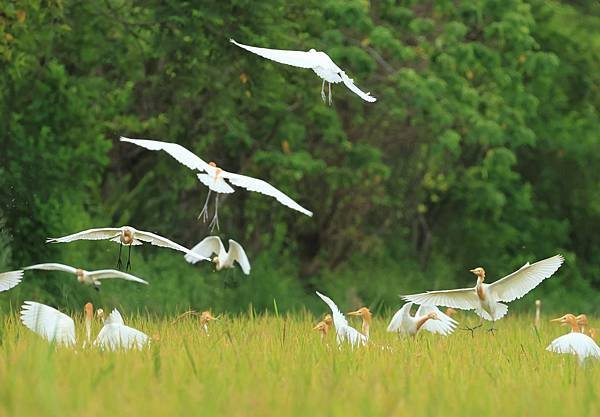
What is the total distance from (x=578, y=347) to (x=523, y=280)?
4.92ft

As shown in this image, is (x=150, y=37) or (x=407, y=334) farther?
(x=150, y=37)

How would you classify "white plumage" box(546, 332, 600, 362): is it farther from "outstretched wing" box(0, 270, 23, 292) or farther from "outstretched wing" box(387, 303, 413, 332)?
"outstretched wing" box(0, 270, 23, 292)

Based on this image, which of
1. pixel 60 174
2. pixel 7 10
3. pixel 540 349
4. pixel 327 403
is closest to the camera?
pixel 327 403

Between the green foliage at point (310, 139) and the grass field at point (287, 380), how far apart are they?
5.69 m

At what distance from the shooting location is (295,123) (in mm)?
16812

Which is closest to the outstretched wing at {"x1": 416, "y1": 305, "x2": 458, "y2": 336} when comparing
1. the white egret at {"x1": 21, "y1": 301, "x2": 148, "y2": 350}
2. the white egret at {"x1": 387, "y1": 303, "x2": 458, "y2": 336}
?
the white egret at {"x1": 387, "y1": 303, "x2": 458, "y2": 336}

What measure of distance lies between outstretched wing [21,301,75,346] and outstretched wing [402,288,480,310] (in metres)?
2.36

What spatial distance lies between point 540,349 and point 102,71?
9.81 meters

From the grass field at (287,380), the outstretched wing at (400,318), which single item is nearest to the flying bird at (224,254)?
the outstretched wing at (400,318)

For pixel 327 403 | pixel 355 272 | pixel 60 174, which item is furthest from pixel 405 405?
pixel 355 272

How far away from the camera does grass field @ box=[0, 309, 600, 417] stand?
5102 millimetres

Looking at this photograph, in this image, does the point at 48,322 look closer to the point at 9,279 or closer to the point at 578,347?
the point at 9,279

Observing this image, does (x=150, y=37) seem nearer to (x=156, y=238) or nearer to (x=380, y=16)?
(x=380, y=16)

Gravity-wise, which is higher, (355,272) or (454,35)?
(454,35)
